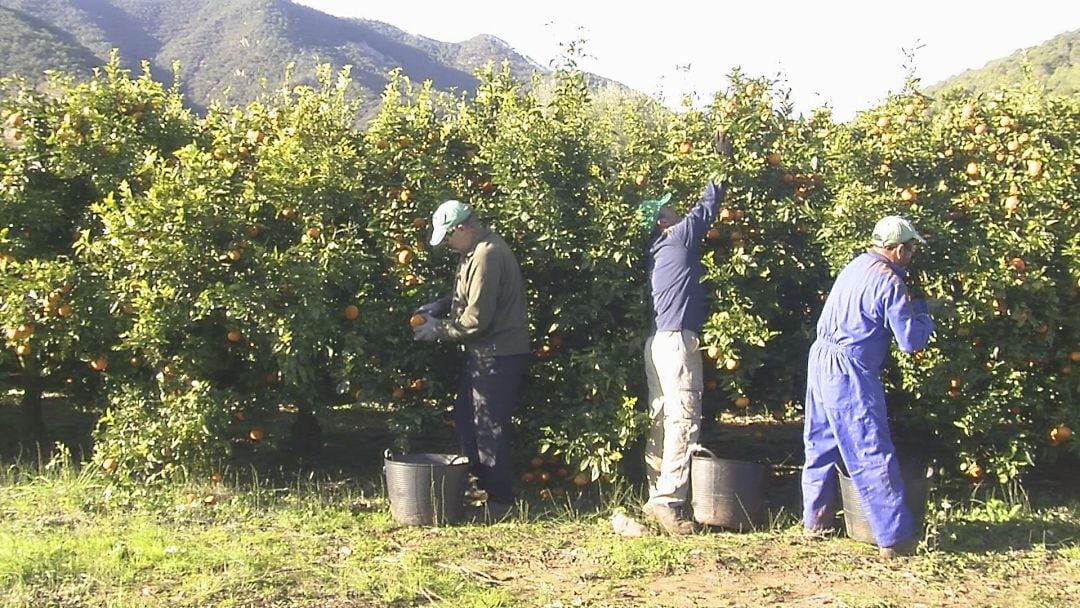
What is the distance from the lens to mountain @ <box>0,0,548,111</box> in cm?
5334

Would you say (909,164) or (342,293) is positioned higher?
(909,164)

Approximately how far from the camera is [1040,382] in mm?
5695

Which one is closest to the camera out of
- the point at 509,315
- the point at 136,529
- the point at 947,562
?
the point at 947,562

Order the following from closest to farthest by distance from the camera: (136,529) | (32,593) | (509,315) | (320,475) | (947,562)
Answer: (32,593) < (947,562) < (136,529) < (509,315) < (320,475)

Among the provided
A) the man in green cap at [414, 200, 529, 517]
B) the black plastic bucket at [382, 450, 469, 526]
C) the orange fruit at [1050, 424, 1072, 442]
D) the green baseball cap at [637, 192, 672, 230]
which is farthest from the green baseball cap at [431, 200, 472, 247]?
the orange fruit at [1050, 424, 1072, 442]

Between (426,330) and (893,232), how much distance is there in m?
Result: 2.56

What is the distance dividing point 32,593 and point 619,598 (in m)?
2.58

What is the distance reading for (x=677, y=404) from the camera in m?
5.31

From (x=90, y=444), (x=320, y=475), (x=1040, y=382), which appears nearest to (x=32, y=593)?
(x=320, y=475)

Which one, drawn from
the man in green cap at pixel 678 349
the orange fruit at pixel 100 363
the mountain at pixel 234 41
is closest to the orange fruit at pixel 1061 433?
the man in green cap at pixel 678 349

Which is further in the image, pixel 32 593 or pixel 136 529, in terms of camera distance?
pixel 136 529

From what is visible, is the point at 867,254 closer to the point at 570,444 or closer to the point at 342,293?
the point at 570,444

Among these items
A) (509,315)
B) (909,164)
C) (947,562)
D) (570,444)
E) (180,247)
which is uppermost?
(909,164)

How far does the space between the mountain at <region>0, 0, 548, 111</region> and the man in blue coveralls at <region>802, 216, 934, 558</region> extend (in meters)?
40.9
